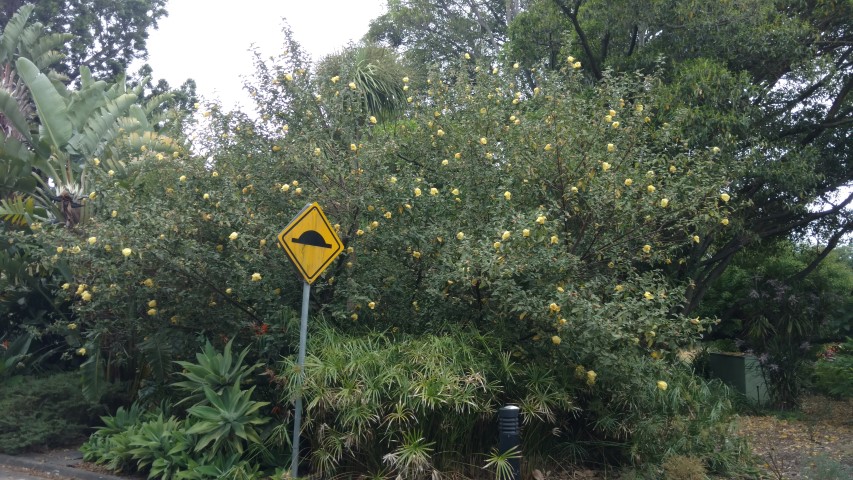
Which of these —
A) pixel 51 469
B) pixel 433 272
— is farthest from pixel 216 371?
pixel 51 469

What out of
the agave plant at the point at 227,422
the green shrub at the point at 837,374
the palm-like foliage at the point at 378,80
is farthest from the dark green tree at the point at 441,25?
the agave plant at the point at 227,422

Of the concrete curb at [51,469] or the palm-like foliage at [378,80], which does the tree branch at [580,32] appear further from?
the concrete curb at [51,469]

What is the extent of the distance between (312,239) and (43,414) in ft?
18.7

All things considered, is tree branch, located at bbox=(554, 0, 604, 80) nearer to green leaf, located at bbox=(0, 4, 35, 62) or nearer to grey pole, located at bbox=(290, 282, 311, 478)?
grey pole, located at bbox=(290, 282, 311, 478)

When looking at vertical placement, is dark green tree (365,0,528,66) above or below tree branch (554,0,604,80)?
above

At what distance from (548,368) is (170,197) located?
5092mm

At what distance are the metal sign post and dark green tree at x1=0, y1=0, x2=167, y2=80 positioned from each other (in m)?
25.6

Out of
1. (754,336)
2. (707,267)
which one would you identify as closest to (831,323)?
(754,336)

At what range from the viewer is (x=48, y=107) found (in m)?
14.5

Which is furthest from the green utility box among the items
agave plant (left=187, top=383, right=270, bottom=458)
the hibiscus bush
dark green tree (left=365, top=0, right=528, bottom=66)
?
dark green tree (left=365, top=0, right=528, bottom=66)

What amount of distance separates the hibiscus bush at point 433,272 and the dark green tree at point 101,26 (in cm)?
2312

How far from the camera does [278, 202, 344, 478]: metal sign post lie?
8.25 m

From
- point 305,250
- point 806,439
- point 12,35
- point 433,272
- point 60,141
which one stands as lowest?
point 806,439

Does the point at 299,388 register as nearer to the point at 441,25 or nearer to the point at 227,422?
the point at 227,422
